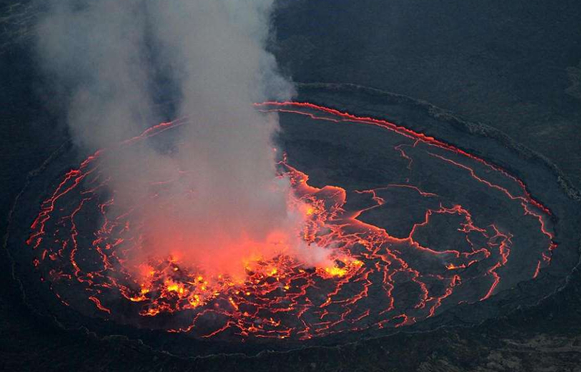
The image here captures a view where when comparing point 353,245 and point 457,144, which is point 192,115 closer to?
point 353,245

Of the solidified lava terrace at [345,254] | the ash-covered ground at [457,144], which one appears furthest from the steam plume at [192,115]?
the ash-covered ground at [457,144]

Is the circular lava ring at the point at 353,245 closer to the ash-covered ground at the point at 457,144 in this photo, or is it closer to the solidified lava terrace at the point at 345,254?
the solidified lava terrace at the point at 345,254

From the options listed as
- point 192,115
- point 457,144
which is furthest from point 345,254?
point 192,115

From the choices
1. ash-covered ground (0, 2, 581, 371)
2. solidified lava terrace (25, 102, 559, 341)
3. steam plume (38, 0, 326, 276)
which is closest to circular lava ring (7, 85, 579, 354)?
solidified lava terrace (25, 102, 559, 341)

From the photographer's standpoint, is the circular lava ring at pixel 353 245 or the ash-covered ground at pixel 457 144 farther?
A: the circular lava ring at pixel 353 245

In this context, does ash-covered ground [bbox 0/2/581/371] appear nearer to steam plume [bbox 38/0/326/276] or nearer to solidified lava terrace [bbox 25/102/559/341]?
solidified lava terrace [bbox 25/102/559/341]
